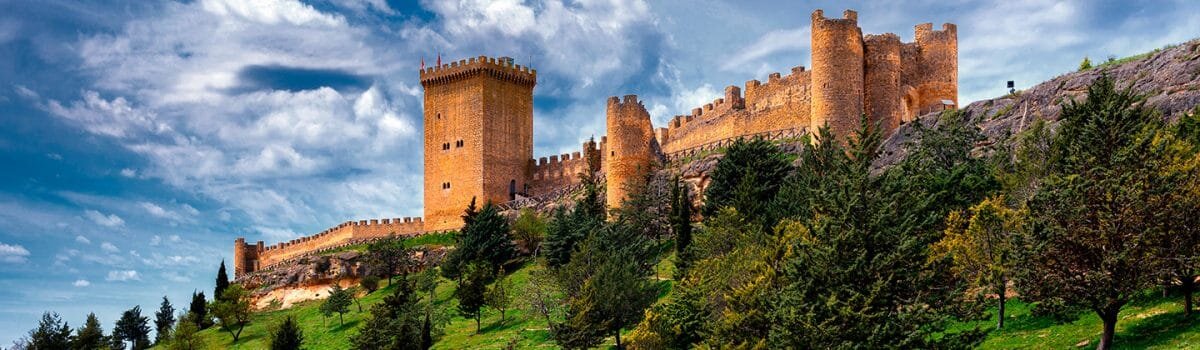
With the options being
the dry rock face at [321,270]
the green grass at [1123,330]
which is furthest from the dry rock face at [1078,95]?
the dry rock face at [321,270]

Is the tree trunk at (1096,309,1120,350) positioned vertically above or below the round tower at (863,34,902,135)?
below

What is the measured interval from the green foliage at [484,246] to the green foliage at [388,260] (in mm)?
5529

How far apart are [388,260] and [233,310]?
9.87 meters

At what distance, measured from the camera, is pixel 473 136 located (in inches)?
3123

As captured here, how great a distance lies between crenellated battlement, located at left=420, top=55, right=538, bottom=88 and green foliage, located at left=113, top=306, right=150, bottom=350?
85.0 feet

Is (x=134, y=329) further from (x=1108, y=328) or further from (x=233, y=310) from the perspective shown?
(x=1108, y=328)

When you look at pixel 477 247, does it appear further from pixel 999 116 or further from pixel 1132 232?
pixel 1132 232

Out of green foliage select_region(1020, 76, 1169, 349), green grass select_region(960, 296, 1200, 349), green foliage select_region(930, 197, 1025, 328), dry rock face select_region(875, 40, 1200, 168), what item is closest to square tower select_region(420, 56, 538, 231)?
dry rock face select_region(875, 40, 1200, 168)

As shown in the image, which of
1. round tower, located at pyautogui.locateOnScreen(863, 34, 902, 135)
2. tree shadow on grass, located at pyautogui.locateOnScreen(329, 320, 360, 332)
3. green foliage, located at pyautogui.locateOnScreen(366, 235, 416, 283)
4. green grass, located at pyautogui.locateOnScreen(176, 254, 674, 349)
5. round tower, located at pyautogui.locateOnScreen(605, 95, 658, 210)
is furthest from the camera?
green foliage, located at pyautogui.locateOnScreen(366, 235, 416, 283)

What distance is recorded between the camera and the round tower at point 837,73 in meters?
58.3

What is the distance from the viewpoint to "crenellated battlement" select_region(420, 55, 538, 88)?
262 feet

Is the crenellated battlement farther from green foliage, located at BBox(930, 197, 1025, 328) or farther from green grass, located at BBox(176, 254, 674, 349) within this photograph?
green foliage, located at BBox(930, 197, 1025, 328)

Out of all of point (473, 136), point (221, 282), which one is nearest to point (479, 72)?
point (473, 136)

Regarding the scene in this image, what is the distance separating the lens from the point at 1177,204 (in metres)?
28.4
